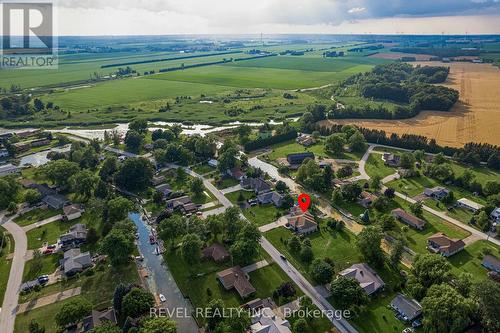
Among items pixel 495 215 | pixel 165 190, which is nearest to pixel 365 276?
pixel 495 215

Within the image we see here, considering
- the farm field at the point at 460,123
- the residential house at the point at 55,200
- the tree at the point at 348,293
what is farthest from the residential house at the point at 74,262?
the farm field at the point at 460,123

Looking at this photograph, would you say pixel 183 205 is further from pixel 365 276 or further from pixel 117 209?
pixel 365 276

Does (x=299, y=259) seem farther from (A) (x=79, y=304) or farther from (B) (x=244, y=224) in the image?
(A) (x=79, y=304)

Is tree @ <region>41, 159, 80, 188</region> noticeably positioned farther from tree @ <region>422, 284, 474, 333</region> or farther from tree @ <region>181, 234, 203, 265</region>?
tree @ <region>422, 284, 474, 333</region>

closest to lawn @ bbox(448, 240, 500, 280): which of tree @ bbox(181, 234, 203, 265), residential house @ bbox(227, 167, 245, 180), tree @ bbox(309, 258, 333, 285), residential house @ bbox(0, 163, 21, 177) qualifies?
tree @ bbox(309, 258, 333, 285)

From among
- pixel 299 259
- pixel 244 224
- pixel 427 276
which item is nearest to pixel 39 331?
pixel 244 224
